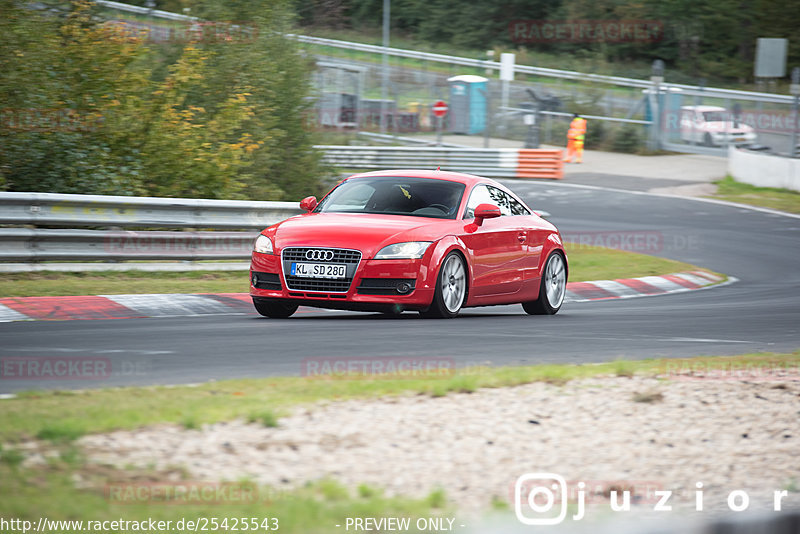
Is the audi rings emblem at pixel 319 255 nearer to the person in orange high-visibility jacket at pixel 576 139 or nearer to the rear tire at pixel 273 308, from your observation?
the rear tire at pixel 273 308

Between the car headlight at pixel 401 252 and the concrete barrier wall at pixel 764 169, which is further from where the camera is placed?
the concrete barrier wall at pixel 764 169

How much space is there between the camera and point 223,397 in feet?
20.5

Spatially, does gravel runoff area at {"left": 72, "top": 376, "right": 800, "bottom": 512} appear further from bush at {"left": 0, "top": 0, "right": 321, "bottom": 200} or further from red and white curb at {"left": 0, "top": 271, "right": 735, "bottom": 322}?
bush at {"left": 0, "top": 0, "right": 321, "bottom": 200}

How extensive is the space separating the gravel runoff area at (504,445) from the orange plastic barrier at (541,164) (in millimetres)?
28042

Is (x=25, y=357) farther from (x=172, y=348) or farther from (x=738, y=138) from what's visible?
(x=738, y=138)

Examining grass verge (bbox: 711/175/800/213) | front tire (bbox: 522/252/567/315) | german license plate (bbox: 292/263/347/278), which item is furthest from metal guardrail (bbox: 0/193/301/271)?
grass verge (bbox: 711/175/800/213)

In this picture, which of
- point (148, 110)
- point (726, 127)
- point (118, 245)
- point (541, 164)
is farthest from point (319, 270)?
point (726, 127)

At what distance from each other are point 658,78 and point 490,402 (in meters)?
36.3

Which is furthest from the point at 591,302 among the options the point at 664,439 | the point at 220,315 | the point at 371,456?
the point at 371,456

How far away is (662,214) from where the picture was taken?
89.0 ft

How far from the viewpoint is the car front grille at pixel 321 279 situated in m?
10.2

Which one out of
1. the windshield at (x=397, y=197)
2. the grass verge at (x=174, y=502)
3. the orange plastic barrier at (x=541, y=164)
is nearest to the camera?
the grass verge at (x=174, y=502)

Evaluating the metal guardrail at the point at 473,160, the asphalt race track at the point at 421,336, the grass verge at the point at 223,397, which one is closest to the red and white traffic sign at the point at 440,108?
the metal guardrail at the point at 473,160

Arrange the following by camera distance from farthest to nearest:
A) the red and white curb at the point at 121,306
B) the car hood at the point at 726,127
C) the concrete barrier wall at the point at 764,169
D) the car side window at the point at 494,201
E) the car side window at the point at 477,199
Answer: the car hood at the point at 726,127, the concrete barrier wall at the point at 764,169, the car side window at the point at 494,201, the car side window at the point at 477,199, the red and white curb at the point at 121,306
